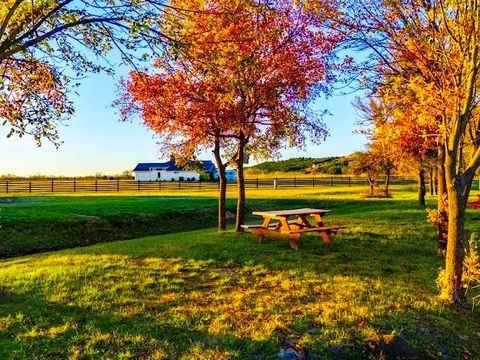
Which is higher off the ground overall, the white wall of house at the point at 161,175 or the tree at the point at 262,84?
the tree at the point at 262,84

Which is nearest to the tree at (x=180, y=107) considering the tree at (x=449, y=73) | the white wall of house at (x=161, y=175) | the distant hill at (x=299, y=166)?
the tree at (x=449, y=73)

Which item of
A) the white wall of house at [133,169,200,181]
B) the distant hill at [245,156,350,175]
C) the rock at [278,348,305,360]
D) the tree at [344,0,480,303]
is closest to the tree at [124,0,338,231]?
the tree at [344,0,480,303]

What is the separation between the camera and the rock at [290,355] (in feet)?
18.5

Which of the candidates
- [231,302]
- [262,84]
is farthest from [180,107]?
[231,302]

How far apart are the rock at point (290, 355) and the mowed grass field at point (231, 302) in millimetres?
57

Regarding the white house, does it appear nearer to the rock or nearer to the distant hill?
the distant hill

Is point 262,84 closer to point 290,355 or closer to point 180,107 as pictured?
point 180,107

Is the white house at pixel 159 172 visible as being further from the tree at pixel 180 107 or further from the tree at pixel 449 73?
the tree at pixel 449 73

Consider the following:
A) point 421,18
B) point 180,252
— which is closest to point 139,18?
point 421,18

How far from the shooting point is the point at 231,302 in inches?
301

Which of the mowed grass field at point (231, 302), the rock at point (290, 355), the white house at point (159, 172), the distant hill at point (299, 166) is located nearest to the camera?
the rock at point (290, 355)

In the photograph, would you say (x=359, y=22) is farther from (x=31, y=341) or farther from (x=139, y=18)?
(x=31, y=341)

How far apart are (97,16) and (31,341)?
16.6 ft

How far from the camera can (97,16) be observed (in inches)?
319
